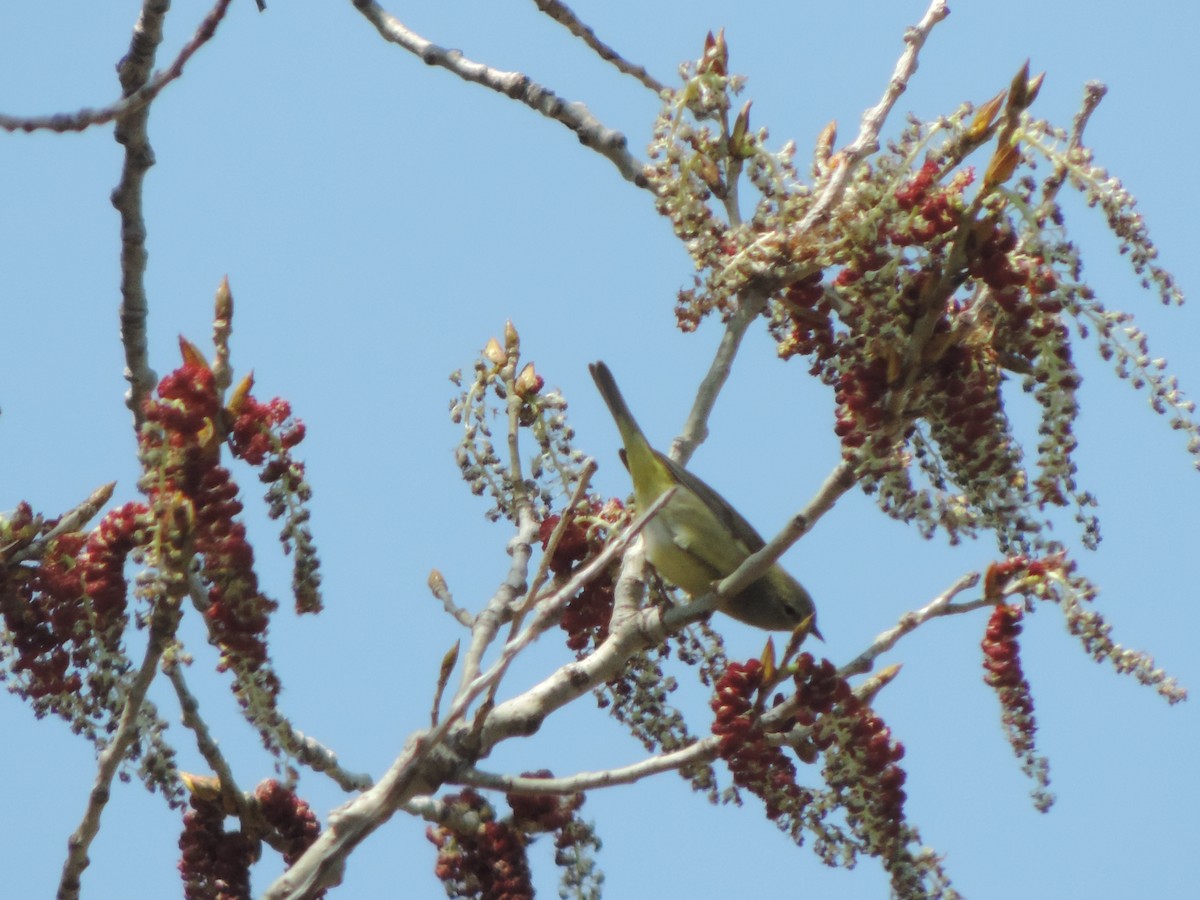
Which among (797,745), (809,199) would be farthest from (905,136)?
(797,745)

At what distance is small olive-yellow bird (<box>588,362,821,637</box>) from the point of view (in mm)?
5695

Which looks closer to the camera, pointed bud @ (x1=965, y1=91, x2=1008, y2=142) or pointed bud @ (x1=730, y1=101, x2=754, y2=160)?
pointed bud @ (x1=965, y1=91, x2=1008, y2=142)

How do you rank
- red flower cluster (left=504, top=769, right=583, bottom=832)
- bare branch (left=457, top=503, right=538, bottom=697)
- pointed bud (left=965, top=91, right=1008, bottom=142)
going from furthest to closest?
red flower cluster (left=504, top=769, right=583, bottom=832), bare branch (left=457, top=503, right=538, bottom=697), pointed bud (left=965, top=91, right=1008, bottom=142)

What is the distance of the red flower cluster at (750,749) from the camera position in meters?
3.43

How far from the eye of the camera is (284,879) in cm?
278

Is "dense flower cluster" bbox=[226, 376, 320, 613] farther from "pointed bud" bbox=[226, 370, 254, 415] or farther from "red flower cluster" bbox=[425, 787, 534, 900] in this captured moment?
"red flower cluster" bbox=[425, 787, 534, 900]

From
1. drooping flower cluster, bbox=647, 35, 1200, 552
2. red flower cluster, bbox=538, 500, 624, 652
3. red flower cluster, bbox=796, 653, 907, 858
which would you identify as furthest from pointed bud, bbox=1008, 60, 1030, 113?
red flower cluster, bbox=538, 500, 624, 652

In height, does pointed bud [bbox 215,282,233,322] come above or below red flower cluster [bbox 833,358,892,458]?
above

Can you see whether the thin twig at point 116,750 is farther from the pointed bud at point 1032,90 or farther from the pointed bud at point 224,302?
the pointed bud at point 1032,90

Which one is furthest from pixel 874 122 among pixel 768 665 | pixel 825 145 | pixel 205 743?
pixel 205 743

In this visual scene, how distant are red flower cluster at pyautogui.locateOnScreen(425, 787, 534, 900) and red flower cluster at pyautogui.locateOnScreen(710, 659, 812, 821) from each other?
707 millimetres

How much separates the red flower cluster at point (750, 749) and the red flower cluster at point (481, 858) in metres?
0.71

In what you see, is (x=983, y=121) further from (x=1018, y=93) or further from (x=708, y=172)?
(x=708, y=172)

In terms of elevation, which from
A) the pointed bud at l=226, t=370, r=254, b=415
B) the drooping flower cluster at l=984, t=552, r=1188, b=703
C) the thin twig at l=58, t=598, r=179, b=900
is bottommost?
the drooping flower cluster at l=984, t=552, r=1188, b=703
